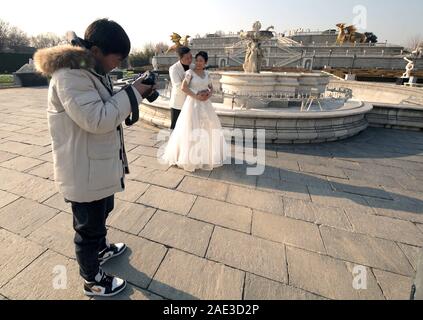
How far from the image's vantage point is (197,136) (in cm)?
455

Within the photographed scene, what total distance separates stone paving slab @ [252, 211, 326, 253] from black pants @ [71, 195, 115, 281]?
180 centimetres

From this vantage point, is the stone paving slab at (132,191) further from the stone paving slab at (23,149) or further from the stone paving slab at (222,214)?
the stone paving slab at (23,149)

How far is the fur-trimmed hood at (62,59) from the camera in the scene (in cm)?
156

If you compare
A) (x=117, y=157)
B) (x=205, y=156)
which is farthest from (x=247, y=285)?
(x=205, y=156)

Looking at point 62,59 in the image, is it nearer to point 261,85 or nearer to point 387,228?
point 387,228

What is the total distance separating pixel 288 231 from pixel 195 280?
4.58 ft

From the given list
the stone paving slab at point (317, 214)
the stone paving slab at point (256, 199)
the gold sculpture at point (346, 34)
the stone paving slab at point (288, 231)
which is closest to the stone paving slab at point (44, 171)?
the stone paving slab at point (256, 199)

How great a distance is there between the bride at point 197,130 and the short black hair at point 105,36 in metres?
2.69

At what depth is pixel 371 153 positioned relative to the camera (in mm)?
Answer: 6078

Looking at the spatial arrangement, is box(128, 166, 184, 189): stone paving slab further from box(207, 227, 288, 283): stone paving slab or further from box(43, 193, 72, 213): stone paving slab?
box(207, 227, 288, 283): stone paving slab

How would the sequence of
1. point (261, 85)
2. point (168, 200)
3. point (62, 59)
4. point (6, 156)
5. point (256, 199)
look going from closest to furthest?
point (62, 59), point (168, 200), point (256, 199), point (6, 156), point (261, 85)

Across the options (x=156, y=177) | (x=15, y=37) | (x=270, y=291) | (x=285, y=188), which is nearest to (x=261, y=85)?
(x=285, y=188)
